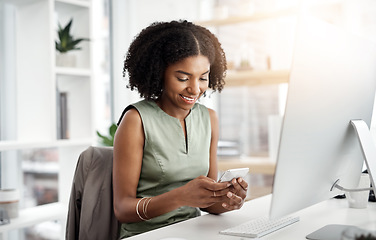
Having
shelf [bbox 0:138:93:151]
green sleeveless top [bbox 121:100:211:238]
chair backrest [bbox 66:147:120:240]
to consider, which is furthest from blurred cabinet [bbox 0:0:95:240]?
green sleeveless top [bbox 121:100:211:238]

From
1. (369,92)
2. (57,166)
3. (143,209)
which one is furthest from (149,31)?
(57,166)

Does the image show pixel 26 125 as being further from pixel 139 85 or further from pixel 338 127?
pixel 338 127

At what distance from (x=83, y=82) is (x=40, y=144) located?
1.66 feet

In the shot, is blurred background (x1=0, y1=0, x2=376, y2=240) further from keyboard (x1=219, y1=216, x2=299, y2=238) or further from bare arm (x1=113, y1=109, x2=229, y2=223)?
keyboard (x1=219, y1=216, x2=299, y2=238)

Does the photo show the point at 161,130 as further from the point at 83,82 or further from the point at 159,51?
the point at 83,82

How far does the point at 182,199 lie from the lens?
1.33m

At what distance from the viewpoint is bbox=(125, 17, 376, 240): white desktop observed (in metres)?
0.92

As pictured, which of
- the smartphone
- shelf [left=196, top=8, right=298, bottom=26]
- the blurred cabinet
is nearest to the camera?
the smartphone

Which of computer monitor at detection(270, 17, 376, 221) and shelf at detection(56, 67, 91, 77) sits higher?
shelf at detection(56, 67, 91, 77)

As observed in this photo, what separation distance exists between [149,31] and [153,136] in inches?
15.4

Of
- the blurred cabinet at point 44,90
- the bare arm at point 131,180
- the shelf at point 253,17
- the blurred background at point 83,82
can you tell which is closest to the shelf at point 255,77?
the blurred background at point 83,82

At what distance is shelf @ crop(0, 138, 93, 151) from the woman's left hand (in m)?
1.33

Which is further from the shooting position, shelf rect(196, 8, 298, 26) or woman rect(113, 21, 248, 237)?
shelf rect(196, 8, 298, 26)

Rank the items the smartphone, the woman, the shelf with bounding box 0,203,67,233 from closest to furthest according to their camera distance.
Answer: the smartphone
the woman
the shelf with bounding box 0,203,67,233
